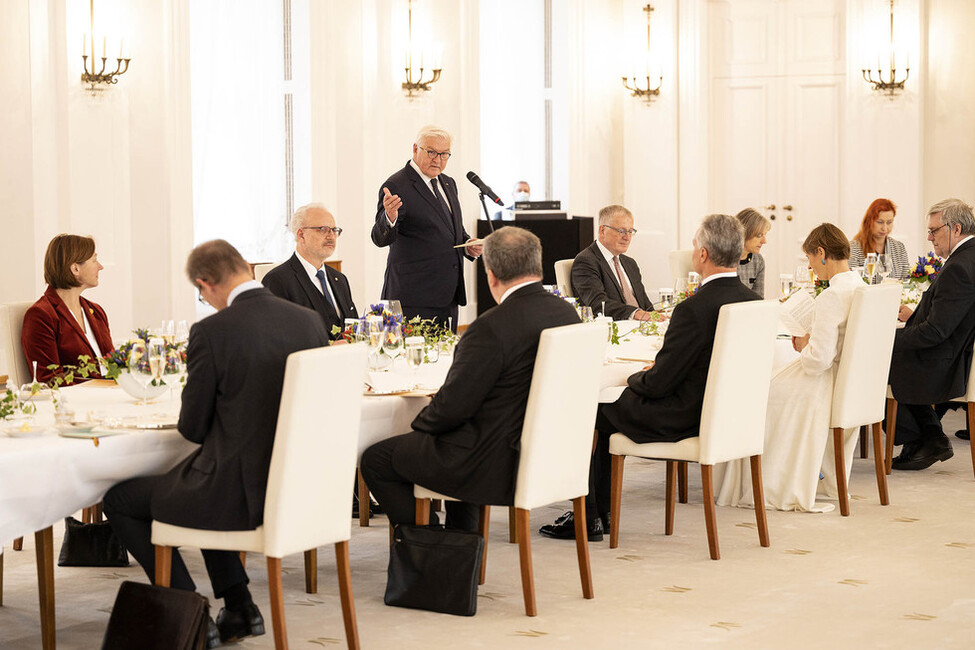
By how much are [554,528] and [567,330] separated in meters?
1.33

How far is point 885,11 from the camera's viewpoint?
36.8ft

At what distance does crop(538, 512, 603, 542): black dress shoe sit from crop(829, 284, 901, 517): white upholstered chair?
1.13 meters

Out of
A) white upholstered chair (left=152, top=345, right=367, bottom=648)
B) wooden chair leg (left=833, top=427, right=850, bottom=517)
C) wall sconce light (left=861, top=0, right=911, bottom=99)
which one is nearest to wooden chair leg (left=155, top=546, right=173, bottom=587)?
white upholstered chair (left=152, top=345, right=367, bottom=648)

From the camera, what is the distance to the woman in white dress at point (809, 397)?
544 cm

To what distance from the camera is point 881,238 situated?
322 inches

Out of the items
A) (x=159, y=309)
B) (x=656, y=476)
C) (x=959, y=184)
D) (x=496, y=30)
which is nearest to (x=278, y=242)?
(x=159, y=309)

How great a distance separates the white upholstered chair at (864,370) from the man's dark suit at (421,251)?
214 centimetres

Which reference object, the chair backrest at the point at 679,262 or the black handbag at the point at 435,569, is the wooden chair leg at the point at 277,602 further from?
the chair backrest at the point at 679,262

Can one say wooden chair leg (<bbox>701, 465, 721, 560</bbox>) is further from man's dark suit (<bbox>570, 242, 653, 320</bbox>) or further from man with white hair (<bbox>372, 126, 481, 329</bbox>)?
man with white hair (<bbox>372, 126, 481, 329</bbox>)

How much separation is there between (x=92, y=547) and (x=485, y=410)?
5.50 feet

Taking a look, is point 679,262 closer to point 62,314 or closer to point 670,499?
point 670,499

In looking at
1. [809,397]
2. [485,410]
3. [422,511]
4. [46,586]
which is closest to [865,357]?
[809,397]

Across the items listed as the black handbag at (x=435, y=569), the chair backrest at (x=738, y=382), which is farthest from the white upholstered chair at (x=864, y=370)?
the black handbag at (x=435, y=569)

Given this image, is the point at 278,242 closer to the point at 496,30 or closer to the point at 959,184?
the point at 496,30
